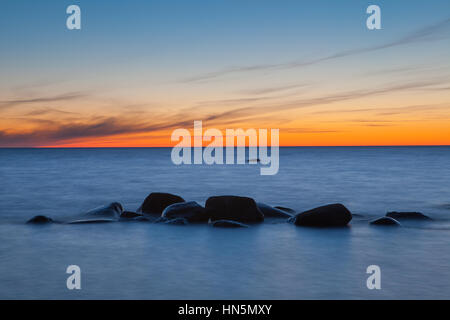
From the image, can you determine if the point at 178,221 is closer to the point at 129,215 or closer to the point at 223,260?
the point at 129,215

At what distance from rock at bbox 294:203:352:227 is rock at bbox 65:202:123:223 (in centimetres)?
510

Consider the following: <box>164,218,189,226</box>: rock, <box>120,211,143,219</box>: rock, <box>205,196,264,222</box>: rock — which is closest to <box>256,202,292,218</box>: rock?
<box>205,196,264,222</box>: rock

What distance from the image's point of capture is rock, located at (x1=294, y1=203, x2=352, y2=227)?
10.9m

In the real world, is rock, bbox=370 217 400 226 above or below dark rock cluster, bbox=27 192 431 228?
below

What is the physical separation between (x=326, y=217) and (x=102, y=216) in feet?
20.7

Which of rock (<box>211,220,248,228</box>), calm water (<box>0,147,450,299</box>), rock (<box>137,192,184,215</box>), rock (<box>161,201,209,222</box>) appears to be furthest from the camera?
rock (<box>137,192,184,215</box>)

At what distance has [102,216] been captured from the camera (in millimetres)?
12430

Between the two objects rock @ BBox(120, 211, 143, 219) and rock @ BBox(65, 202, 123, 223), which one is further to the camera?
rock @ BBox(120, 211, 143, 219)

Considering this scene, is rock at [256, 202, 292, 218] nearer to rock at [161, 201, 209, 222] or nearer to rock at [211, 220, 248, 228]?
rock at [211, 220, 248, 228]

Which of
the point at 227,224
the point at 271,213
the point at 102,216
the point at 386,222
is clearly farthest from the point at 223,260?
the point at 102,216

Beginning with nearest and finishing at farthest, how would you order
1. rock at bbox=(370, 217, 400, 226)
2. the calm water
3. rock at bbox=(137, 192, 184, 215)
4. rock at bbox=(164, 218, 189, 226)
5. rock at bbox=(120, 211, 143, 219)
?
the calm water
rock at bbox=(370, 217, 400, 226)
rock at bbox=(164, 218, 189, 226)
rock at bbox=(120, 211, 143, 219)
rock at bbox=(137, 192, 184, 215)

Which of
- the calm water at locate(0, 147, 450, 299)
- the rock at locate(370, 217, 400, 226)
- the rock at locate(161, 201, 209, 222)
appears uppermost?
the rock at locate(161, 201, 209, 222)
